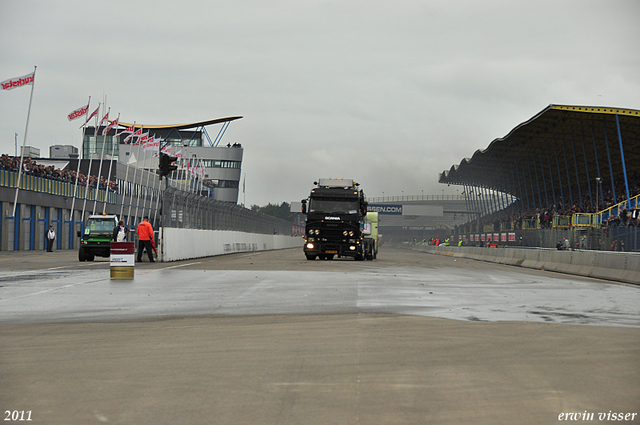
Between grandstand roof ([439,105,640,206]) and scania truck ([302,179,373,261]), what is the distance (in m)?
22.1

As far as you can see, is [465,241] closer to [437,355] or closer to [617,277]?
[617,277]

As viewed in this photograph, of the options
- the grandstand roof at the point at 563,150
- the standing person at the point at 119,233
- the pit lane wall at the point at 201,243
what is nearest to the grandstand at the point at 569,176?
the grandstand roof at the point at 563,150

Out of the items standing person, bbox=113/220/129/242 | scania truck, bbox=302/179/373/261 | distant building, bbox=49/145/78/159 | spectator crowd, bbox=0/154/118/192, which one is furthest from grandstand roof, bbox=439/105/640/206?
distant building, bbox=49/145/78/159

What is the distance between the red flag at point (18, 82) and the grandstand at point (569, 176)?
31.4 meters

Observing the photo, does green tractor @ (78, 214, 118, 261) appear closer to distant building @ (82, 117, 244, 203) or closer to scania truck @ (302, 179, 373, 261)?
scania truck @ (302, 179, 373, 261)

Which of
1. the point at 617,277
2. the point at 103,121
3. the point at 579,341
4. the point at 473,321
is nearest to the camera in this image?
the point at 579,341

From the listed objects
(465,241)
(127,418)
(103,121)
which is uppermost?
(103,121)

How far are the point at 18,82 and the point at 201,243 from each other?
17.1 meters

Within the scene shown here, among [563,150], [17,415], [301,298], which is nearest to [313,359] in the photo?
[17,415]

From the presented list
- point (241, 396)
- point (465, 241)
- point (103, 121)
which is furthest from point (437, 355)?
point (465, 241)

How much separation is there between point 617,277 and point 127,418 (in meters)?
20.5

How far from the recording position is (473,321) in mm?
10523

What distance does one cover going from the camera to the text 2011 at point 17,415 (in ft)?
17.2

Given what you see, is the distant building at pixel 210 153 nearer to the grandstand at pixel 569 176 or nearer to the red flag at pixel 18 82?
the grandstand at pixel 569 176
